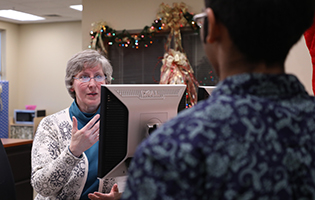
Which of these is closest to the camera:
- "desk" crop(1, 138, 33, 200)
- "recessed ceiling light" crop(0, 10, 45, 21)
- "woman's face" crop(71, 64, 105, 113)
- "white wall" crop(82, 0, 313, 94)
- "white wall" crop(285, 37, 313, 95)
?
"woman's face" crop(71, 64, 105, 113)

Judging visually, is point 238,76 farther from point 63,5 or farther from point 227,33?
point 63,5

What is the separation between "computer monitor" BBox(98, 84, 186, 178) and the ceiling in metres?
4.81

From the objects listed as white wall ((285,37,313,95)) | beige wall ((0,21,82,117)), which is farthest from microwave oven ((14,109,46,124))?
white wall ((285,37,313,95))

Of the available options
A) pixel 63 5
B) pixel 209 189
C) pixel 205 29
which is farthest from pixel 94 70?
pixel 63 5

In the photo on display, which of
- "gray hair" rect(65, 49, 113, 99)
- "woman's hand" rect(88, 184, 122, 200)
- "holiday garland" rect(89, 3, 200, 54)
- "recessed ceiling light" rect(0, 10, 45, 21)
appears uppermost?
"recessed ceiling light" rect(0, 10, 45, 21)

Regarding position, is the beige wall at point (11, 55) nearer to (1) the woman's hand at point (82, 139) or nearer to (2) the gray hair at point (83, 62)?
(2) the gray hair at point (83, 62)

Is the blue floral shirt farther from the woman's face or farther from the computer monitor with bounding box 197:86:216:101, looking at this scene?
the woman's face

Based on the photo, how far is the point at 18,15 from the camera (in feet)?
23.3

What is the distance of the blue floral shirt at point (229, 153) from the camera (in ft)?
1.64

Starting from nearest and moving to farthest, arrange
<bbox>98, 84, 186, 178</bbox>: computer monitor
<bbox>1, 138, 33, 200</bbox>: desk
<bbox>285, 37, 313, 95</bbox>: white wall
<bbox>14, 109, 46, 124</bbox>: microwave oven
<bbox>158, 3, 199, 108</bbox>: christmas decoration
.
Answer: <bbox>98, 84, 186, 178</bbox>: computer monitor → <bbox>285, 37, 313, 95</bbox>: white wall → <bbox>1, 138, 33, 200</bbox>: desk → <bbox>158, 3, 199, 108</bbox>: christmas decoration → <bbox>14, 109, 46, 124</bbox>: microwave oven

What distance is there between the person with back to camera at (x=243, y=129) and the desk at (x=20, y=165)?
297cm

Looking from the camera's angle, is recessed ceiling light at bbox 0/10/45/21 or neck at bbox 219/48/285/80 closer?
neck at bbox 219/48/285/80

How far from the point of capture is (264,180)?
515 mm

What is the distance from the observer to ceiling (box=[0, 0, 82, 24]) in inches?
231
